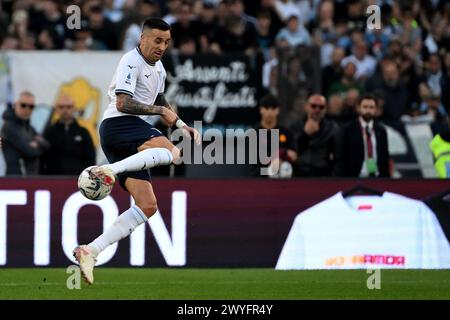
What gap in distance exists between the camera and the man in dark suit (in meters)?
17.5

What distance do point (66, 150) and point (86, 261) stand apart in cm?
585

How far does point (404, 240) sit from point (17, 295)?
5.27 m

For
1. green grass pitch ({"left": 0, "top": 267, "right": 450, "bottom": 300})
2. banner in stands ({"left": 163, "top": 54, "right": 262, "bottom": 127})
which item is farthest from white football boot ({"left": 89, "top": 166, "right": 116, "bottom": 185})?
Answer: banner in stands ({"left": 163, "top": 54, "right": 262, "bottom": 127})

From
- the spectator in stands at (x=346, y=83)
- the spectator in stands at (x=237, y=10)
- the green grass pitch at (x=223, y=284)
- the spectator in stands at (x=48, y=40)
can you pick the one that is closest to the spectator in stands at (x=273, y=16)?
the spectator in stands at (x=237, y=10)

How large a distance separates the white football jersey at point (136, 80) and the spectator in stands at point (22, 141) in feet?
16.4

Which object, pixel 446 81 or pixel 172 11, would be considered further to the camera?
pixel 446 81

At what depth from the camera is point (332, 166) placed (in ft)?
58.1

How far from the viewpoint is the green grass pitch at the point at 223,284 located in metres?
13.0

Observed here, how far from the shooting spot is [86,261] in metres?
12.2

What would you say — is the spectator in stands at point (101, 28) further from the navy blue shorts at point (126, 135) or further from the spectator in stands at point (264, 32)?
the navy blue shorts at point (126, 135)

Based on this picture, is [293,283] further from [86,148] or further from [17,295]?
[86,148]

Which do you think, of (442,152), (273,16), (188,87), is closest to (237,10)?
(273,16)

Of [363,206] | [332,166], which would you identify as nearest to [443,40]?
[332,166]

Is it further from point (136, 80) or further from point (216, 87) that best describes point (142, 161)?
point (216, 87)
